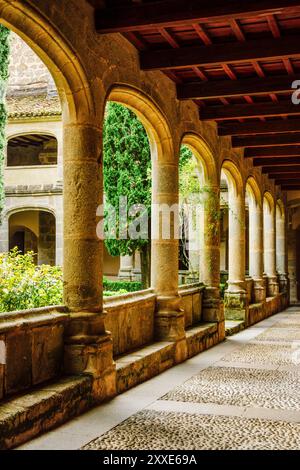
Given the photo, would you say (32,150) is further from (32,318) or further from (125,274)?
(32,318)

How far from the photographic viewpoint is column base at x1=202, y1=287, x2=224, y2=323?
8305 millimetres

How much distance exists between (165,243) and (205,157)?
86.6 inches

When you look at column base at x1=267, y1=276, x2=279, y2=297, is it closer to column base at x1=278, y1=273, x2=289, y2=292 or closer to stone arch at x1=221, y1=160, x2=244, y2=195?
column base at x1=278, y1=273, x2=289, y2=292

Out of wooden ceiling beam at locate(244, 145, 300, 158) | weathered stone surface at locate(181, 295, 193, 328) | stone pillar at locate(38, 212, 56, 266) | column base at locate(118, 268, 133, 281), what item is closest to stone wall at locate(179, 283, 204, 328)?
weathered stone surface at locate(181, 295, 193, 328)

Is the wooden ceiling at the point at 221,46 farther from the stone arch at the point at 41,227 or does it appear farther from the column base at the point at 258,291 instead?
the stone arch at the point at 41,227

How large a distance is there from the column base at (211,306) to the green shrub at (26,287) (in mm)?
3182

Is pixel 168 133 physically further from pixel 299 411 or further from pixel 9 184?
pixel 9 184

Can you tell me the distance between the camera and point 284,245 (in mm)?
16375

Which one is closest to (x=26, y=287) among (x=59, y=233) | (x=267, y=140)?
(x=267, y=140)

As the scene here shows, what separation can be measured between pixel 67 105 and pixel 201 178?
13.8 feet

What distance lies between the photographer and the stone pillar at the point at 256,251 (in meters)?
12.3

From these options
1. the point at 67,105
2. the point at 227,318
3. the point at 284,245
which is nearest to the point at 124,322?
the point at 67,105

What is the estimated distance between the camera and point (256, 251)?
1259cm

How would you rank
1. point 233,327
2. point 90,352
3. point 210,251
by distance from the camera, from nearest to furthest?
point 90,352
point 210,251
point 233,327
